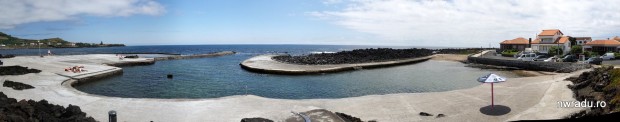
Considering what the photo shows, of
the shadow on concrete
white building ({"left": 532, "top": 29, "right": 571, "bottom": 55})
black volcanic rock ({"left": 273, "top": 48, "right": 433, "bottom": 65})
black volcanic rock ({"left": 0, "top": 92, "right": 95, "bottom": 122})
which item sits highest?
white building ({"left": 532, "top": 29, "right": 571, "bottom": 55})

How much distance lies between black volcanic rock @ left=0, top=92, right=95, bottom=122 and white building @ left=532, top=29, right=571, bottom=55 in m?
58.4

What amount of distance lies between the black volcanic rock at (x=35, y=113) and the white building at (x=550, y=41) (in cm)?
5836

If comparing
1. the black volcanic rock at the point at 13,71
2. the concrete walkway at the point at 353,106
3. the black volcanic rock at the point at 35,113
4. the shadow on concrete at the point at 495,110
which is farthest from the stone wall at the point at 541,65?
the black volcanic rock at the point at 13,71

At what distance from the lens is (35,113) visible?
12.2 meters

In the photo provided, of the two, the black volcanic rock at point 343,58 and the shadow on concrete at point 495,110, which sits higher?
the black volcanic rock at point 343,58

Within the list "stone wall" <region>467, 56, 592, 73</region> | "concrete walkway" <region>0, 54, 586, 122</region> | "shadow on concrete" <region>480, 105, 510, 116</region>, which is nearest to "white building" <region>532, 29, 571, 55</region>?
"stone wall" <region>467, 56, 592, 73</region>

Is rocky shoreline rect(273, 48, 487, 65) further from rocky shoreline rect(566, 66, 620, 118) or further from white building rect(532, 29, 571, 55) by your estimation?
rocky shoreline rect(566, 66, 620, 118)

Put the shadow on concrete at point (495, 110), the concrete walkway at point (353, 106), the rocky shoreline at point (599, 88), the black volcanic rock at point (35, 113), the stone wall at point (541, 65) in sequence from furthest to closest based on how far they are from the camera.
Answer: the stone wall at point (541, 65) → the shadow on concrete at point (495, 110) → the rocky shoreline at point (599, 88) → the concrete walkway at point (353, 106) → the black volcanic rock at point (35, 113)

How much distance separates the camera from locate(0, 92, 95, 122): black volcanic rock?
10748mm

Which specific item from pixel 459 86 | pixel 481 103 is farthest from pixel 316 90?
pixel 481 103

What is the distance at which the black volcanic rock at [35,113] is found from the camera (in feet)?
35.3

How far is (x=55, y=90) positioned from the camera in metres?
23.2

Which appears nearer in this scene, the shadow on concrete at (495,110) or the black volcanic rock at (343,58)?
the shadow on concrete at (495,110)

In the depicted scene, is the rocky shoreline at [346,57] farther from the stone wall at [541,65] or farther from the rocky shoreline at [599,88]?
the rocky shoreline at [599,88]
